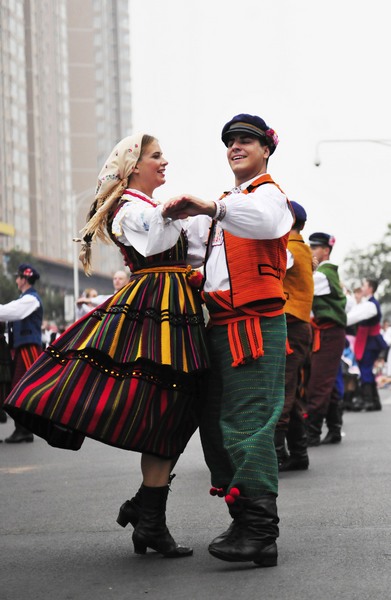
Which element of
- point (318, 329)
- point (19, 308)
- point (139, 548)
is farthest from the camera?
point (19, 308)

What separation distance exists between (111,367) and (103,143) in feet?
438

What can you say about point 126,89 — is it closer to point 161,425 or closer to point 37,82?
point 37,82

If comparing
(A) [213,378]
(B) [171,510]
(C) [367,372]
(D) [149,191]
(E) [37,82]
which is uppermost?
(E) [37,82]

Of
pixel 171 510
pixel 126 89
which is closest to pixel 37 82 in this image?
pixel 126 89

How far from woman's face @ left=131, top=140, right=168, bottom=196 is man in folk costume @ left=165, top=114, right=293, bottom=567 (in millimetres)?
324

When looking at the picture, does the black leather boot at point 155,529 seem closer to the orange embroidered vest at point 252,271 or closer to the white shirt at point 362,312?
the orange embroidered vest at point 252,271

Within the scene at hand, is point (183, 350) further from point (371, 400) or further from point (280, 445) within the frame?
point (371, 400)

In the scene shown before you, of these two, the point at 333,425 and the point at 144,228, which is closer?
the point at 144,228

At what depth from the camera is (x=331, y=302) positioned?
10.7 meters

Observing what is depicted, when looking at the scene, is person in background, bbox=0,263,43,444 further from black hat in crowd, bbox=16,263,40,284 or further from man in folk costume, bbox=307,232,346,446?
man in folk costume, bbox=307,232,346,446

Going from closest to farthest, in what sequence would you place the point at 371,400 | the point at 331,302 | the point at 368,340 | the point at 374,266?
the point at 331,302 → the point at 368,340 → the point at 371,400 → the point at 374,266

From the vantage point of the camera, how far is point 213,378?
5203 mm

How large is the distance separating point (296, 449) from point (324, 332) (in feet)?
7.36

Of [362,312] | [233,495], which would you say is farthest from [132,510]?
[362,312]
